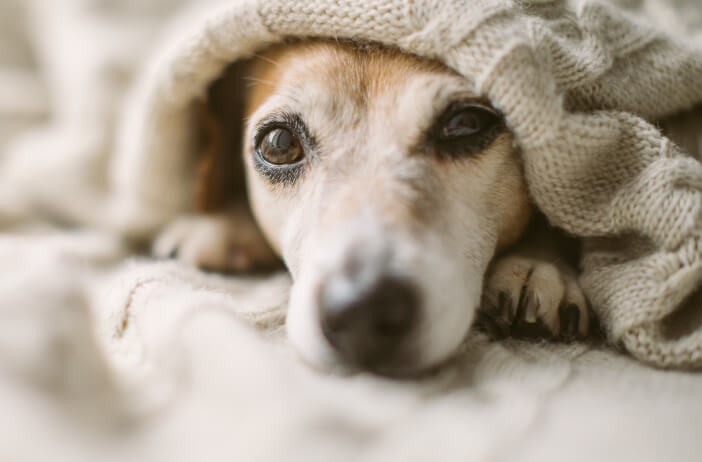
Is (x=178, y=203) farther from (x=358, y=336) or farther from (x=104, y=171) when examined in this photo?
(x=358, y=336)

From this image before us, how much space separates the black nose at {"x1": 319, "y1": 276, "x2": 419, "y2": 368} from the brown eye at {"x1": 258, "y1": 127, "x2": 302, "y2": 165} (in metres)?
0.46

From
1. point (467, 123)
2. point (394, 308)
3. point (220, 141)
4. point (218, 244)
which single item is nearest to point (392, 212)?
point (394, 308)

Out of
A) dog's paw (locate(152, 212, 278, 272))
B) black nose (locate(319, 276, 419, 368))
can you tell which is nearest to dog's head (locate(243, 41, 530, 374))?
black nose (locate(319, 276, 419, 368))

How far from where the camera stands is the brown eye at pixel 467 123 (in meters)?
1.06

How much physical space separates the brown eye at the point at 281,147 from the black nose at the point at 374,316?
1.51 feet

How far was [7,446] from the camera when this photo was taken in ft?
1.73

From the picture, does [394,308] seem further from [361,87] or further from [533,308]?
[361,87]

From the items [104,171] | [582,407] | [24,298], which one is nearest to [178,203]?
[104,171]

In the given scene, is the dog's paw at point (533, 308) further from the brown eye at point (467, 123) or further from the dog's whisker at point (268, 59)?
the dog's whisker at point (268, 59)

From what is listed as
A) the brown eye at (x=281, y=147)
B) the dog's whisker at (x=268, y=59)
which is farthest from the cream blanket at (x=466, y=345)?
the brown eye at (x=281, y=147)

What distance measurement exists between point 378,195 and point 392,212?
0.06 m

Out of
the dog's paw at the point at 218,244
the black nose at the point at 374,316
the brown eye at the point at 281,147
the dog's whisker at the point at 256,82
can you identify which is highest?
the dog's whisker at the point at 256,82

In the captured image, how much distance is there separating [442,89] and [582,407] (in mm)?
619

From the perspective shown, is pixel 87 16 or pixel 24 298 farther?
pixel 87 16
